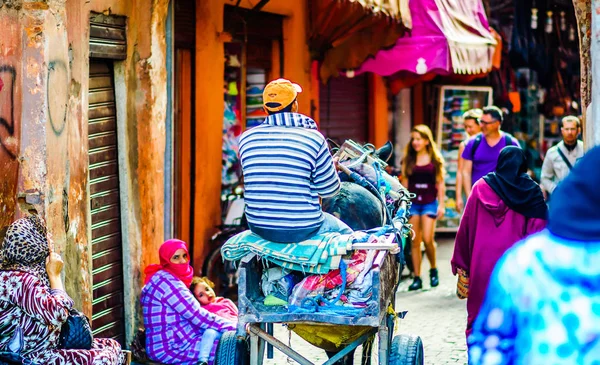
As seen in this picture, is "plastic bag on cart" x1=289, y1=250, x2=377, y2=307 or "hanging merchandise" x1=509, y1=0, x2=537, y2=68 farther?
"hanging merchandise" x1=509, y1=0, x2=537, y2=68

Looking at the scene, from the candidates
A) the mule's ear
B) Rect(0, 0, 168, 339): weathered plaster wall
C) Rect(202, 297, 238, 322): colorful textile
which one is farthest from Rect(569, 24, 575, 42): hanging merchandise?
the mule's ear

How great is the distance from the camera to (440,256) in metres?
14.2

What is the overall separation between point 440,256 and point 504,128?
4.53m

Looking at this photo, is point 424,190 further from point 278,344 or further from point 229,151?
point 278,344

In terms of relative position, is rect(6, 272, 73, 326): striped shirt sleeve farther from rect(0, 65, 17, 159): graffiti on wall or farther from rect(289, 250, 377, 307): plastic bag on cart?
rect(289, 250, 377, 307): plastic bag on cart

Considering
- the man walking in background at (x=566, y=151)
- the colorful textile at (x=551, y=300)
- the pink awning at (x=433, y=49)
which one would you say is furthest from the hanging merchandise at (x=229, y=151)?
the colorful textile at (x=551, y=300)

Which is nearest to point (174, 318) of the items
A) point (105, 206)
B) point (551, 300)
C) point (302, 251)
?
point (105, 206)

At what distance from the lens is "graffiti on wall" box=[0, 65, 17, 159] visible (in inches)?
267

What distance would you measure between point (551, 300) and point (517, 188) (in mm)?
3560

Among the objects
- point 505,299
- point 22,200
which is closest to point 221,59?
point 22,200

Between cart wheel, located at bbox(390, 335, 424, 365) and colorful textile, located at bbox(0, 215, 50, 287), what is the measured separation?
6.42 ft

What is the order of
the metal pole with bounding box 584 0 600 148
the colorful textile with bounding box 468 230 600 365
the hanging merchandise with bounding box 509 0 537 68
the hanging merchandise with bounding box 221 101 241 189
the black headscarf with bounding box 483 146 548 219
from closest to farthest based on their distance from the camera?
the colorful textile with bounding box 468 230 600 365, the black headscarf with bounding box 483 146 548 219, the metal pole with bounding box 584 0 600 148, the hanging merchandise with bounding box 221 101 241 189, the hanging merchandise with bounding box 509 0 537 68

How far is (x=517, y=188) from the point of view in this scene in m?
6.88

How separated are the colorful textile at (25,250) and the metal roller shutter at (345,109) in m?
8.43
